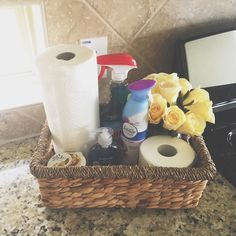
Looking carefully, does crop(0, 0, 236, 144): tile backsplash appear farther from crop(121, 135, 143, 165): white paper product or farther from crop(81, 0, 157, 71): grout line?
crop(121, 135, 143, 165): white paper product

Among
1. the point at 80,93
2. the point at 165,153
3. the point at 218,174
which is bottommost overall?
the point at 218,174

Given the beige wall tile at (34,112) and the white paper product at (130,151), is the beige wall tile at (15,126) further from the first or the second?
the white paper product at (130,151)

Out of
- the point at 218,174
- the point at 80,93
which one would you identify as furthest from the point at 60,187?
the point at 218,174

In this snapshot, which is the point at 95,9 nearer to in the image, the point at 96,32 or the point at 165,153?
the point at 96,32

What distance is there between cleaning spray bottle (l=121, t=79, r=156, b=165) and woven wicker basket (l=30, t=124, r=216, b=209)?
0.27ft

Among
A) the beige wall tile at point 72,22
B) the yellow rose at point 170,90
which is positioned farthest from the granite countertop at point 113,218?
the beige wall tile at point 72,22

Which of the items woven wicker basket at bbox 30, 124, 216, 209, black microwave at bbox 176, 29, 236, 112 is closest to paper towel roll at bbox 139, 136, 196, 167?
woven wicker basket at bbox 30, 124, 216, 209

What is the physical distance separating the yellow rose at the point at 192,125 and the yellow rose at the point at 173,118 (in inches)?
0.6

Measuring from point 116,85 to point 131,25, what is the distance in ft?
0.68

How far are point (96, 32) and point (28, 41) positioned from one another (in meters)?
0.20

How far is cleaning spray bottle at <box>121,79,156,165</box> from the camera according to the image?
59cm

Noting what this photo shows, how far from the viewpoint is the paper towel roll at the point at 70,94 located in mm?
548

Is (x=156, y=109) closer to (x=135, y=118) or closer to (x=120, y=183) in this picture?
(x=135, y=118)

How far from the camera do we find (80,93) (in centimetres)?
58
